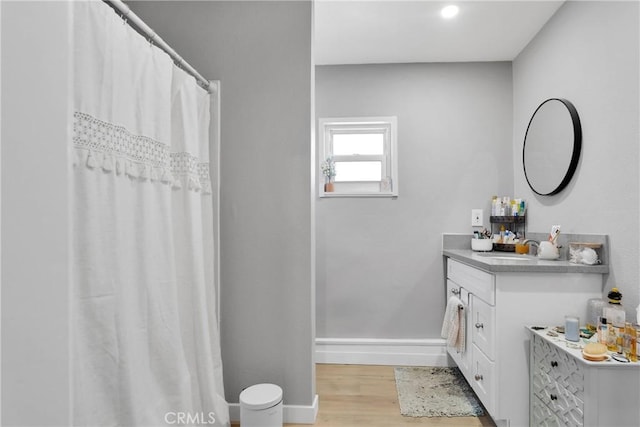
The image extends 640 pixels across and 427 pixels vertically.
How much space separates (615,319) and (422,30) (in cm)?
206

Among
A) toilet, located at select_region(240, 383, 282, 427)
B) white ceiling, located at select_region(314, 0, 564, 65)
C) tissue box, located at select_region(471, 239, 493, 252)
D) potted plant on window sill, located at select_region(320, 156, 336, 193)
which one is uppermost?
white ceiling, located at select_region(314, 0, 564, 65)

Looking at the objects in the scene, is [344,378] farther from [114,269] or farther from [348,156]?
[114,269]

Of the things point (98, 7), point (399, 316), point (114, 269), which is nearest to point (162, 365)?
point (114, 269)

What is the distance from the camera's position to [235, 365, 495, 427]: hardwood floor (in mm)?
1990

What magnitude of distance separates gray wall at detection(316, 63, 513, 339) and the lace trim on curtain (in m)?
1.55

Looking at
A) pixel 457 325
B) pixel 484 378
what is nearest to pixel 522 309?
pixel 484 378

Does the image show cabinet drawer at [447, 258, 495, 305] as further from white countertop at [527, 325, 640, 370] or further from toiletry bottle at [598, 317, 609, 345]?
toiletry bottle at [598, 317, 609, 345]

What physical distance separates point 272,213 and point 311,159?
373 mm

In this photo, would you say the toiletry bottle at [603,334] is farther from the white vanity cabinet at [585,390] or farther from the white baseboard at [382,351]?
the white baseboard at [382,351]

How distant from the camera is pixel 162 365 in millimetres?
1353

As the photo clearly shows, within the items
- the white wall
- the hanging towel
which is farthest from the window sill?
the white wall

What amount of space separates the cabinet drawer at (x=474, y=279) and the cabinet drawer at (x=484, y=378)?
0.33 metres

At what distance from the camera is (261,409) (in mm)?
1688

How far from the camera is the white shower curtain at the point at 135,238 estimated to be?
103 centimetres
